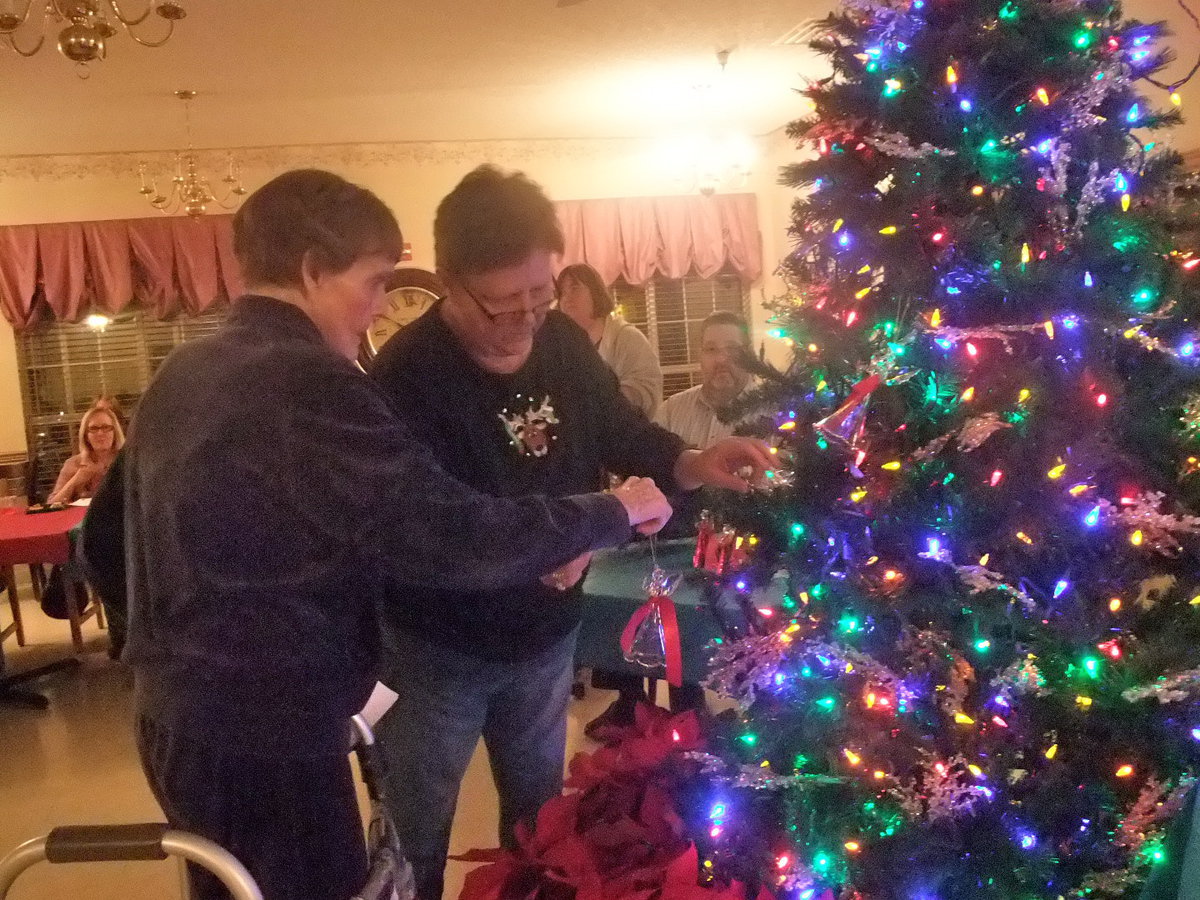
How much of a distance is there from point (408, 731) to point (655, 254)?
5556mm

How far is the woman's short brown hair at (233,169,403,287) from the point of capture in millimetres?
1015

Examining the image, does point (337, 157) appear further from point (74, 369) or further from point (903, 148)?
point (903, 148)

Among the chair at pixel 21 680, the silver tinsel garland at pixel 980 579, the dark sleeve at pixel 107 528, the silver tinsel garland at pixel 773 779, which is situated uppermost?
the dark sleeve at pixel 107 528

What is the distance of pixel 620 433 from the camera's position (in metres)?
1.54

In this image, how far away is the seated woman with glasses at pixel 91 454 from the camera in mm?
4402

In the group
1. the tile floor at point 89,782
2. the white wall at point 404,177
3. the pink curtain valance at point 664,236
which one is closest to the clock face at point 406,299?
the white wall at point 404,177

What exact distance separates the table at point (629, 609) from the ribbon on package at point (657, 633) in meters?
0.19

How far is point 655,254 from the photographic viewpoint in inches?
258

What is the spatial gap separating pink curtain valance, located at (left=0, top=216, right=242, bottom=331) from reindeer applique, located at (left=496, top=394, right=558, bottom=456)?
4.89 meters

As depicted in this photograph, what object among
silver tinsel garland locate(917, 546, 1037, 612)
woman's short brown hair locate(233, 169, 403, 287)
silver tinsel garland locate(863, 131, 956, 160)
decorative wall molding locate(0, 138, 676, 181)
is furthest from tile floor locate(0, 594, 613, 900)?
decorative wall molding locate(0, 138, 676, 181)

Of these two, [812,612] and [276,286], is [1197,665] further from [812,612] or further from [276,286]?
[276,286]

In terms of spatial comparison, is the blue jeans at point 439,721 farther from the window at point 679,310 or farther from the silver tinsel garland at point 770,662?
the window at point 679,310

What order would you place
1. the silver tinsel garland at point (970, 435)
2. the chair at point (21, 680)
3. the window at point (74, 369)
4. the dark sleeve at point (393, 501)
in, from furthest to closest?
the window at point (74, 369) → the chair at point (21, 680) → the silver tinsel garland at point (970, 435) → the dark sleeve at point (393, 501)

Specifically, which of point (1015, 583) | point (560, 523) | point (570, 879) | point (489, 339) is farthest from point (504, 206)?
point (570, 879)
